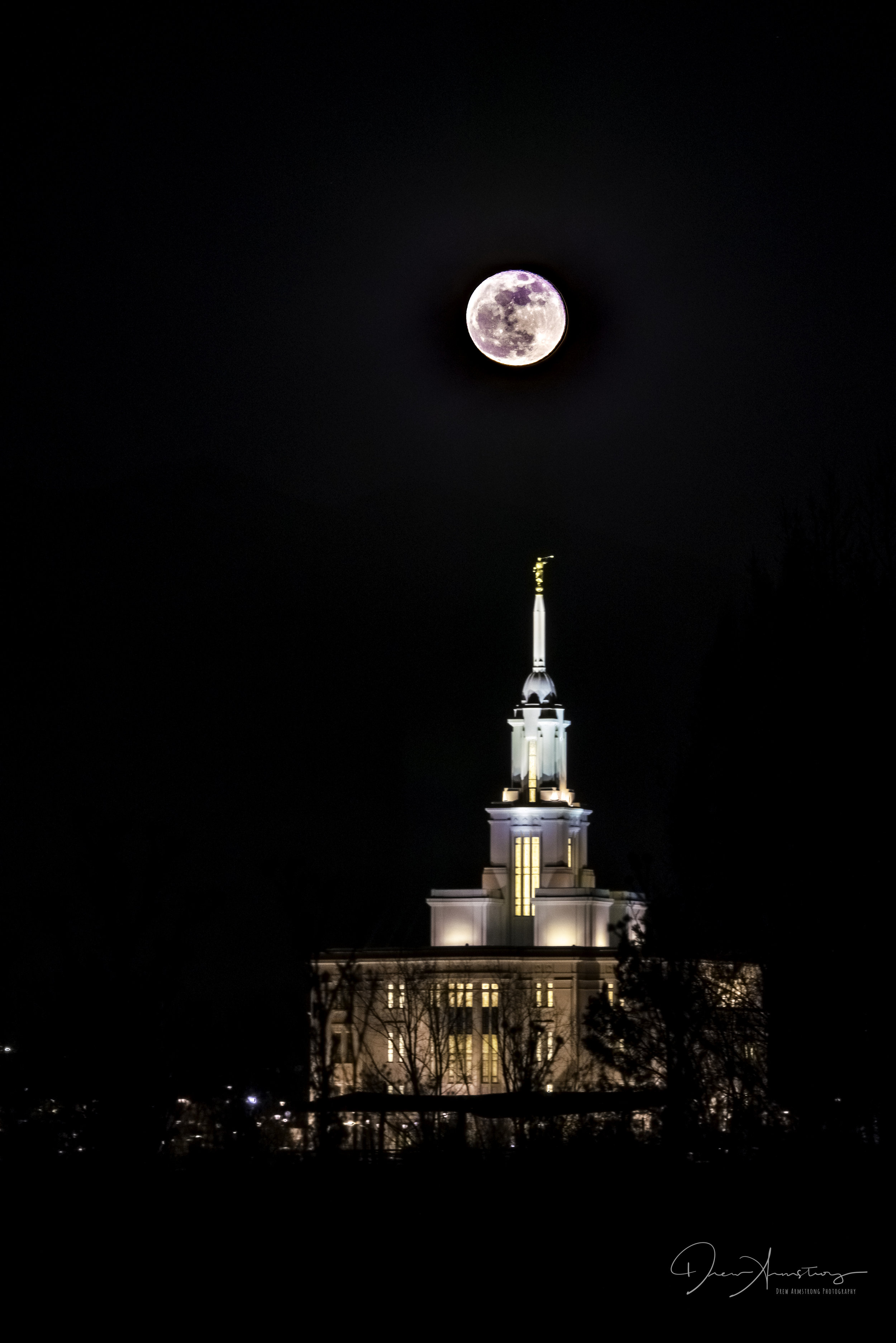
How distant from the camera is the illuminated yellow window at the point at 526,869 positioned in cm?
11406

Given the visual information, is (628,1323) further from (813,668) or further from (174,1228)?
(813,668)

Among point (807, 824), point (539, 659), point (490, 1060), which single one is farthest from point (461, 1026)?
point (807, 824)

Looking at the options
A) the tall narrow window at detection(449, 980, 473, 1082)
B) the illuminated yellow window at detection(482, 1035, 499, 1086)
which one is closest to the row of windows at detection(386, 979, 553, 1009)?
the tall narrow window at detection(449, 980, 473, 1082)

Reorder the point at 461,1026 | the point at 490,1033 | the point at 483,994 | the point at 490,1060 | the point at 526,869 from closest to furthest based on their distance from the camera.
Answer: the point at 490,1060 < the point at 490,1033 < the point at 461,1026 < the point at 483,994 < the point at 526,869

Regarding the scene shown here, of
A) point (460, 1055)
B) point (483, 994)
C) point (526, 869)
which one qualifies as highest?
point (526, 869)

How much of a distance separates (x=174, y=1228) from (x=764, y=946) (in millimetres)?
11633

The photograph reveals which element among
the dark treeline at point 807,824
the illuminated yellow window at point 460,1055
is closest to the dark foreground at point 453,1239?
the dark treeline at point 807,824

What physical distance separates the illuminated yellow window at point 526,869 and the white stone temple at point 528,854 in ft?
0.15

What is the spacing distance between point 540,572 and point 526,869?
2037 centimetres

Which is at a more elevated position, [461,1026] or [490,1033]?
[461,1026]

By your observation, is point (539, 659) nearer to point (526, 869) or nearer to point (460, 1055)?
point (526, 869)

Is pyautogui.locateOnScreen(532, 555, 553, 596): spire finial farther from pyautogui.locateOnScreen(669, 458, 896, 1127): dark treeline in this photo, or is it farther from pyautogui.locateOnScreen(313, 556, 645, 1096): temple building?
pyautogui.locateOnScreen(669, 458, 896, 1127): dark treeline

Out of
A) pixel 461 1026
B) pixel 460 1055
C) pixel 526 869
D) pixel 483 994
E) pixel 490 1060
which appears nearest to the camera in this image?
pixel 460 1055

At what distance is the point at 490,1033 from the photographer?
105 meters
